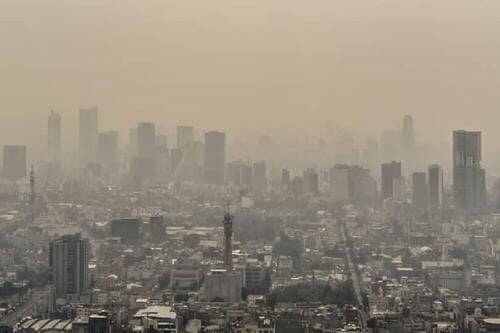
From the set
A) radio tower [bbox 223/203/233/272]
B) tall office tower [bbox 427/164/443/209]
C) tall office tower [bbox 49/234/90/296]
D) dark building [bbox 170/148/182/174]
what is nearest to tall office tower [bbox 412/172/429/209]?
tall office tower [bbox 427/164/443/209]

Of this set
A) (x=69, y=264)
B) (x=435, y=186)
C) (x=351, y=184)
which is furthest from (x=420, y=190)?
(x=69, y=264)

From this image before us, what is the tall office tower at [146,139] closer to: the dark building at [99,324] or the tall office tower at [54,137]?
the tall office tower at [54,137]

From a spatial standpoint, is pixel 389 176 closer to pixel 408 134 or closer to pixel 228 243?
pixel 408 134

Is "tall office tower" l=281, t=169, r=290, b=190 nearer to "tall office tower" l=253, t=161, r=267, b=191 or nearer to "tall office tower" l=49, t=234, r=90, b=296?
"tall office tower" l=253, t=161, r=267, b=191

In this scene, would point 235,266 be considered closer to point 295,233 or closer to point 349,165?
point 295,233

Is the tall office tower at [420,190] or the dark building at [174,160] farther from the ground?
the dark building at [174,160]

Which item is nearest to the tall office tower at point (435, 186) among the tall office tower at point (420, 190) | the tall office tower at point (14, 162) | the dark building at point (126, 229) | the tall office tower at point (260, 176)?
the tall office tower at point (420, 190)
